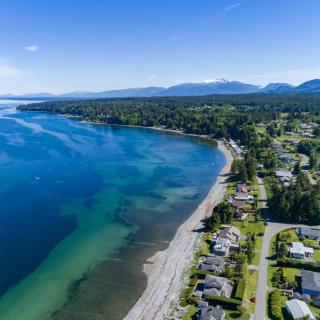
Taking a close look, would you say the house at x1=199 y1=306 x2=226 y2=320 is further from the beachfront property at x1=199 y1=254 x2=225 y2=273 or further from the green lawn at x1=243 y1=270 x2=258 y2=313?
the beachfront property at x1=199 y1=254 x2=225 y2=273

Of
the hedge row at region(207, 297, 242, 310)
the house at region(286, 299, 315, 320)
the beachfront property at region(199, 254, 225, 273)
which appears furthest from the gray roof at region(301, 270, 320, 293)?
the beachfront property at region(199, 254, 225, 273)

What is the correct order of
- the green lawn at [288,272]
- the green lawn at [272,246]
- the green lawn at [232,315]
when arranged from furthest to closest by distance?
the green lawn at [272,246]
the green lawn at [288,272]
the green lawn at [232,315]

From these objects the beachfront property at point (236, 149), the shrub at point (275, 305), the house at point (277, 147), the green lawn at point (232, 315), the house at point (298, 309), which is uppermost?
the house at point (277, 147)

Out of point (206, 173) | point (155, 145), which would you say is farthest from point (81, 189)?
point (155, 145)

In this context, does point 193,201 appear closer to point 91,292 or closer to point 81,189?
point 81,189

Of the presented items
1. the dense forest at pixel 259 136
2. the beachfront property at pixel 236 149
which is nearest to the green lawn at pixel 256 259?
the dense forest at pixel 259 136

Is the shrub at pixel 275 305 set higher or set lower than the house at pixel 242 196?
lower

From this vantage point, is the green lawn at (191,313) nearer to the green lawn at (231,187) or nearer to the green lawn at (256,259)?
the green lawn at (256,259)
